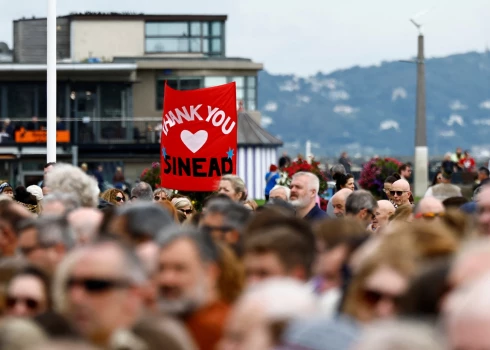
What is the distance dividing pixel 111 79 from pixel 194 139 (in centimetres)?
4793

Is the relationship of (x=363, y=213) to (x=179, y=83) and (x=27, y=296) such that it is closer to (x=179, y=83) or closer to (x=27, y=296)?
(x=27, y=296)

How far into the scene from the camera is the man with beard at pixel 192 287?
19.7ft

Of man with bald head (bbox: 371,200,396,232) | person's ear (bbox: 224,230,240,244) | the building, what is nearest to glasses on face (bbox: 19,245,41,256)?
person's ear (bbox: 224,230,240,244)

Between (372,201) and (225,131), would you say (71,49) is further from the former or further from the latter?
(372,201)

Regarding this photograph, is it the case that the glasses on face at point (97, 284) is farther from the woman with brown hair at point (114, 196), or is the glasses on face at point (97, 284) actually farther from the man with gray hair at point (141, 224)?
the woman with brown hair at point (114, 196)

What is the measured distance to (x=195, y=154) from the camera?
1652cm

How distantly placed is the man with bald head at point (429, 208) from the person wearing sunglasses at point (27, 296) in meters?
3.17

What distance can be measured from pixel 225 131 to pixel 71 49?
55.2m

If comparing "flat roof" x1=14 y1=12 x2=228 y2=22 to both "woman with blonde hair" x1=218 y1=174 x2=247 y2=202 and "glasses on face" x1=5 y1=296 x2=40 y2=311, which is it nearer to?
"woman with blonde hair" x1=218 y1=174 x2=247 y2=202

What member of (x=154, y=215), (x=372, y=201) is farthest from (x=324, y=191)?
(x=154, y=215)

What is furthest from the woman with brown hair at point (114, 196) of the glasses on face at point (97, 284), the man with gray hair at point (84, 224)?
the glasses on face at point (97, 284)

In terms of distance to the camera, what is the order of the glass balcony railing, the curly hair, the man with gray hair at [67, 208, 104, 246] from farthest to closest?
1. the glass balcony railing
2. the curly hair
3. the man with gray hair at [67, 208, 104, 246]

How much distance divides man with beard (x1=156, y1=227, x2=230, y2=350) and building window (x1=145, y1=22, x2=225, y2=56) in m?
64.4

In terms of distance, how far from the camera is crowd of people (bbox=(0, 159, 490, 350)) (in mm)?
4969
